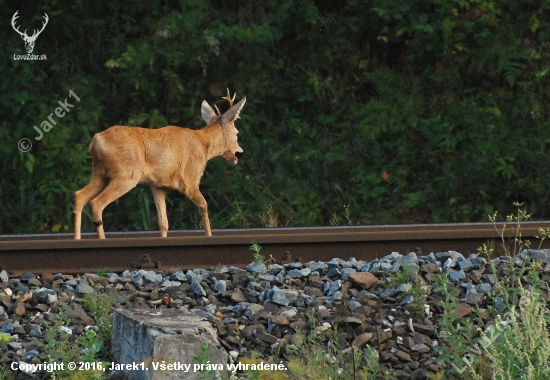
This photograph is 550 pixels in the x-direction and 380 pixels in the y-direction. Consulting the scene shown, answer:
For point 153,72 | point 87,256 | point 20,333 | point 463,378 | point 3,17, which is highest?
point 3,17

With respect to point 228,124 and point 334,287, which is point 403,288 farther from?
point 228,124

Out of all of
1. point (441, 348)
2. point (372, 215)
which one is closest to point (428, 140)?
point (372, 215)

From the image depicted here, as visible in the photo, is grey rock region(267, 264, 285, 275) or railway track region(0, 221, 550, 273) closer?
grey rock region(267, 264, 285, 275)

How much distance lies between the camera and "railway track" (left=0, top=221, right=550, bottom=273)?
7629mm

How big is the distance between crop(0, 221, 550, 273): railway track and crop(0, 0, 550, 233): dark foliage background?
204 inches

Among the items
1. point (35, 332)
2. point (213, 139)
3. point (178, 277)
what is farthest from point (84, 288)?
point (213, 139)

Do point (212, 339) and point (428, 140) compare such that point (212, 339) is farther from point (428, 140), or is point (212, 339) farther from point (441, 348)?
point (428, 140)

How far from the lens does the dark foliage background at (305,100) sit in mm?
13570

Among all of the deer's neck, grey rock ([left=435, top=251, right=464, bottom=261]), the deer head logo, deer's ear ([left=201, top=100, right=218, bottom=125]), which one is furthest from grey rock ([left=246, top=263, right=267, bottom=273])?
the deer head logo

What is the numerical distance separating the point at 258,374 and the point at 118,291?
76.9 inches

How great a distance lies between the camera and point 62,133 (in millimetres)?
13844

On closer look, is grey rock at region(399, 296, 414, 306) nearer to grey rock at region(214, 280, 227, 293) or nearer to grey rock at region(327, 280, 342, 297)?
grey rock at region(327, 280, 342, 297)

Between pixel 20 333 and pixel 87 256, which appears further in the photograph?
pixel 87 256

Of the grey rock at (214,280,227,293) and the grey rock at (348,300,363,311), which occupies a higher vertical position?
the grey rock at (214,280,227,293)
